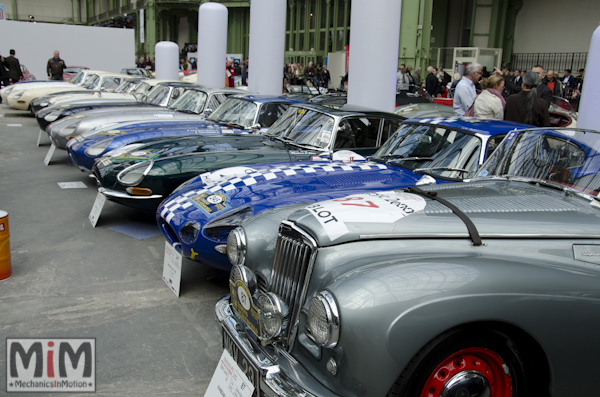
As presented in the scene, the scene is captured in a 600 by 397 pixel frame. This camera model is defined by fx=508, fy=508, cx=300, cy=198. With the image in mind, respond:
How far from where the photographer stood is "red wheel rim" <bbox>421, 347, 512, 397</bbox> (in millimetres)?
2184

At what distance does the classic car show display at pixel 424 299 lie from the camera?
2.08 meters

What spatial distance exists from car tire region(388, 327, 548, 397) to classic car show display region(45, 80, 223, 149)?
6996mm

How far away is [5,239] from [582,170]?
14.7 feet

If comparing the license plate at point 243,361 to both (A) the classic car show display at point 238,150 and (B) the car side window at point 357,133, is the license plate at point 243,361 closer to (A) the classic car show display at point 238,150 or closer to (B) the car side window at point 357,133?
(A) the classic car show display at point 238,150


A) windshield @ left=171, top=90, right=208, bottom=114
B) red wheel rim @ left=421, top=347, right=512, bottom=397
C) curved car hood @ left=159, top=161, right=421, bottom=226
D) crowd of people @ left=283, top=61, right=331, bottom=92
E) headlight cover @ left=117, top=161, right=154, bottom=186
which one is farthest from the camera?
crowd of people @ left=283, top=61, right=331, bottom=92

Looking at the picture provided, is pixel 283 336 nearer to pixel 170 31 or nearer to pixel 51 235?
pixel 51 235

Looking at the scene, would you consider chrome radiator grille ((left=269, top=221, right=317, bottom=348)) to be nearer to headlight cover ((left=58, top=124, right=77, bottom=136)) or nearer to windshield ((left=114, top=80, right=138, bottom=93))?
headlight cover ((left=58, top=124, right=77, bottom=136))

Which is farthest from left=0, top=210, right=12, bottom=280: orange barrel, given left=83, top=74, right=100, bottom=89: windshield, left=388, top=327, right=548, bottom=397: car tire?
left=83, top=74, right=100, bottom=89: windshield

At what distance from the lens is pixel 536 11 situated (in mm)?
24625

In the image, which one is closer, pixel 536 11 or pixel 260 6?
pixel 260 6

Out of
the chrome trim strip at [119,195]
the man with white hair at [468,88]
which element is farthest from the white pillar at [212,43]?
the chrome trim strip at [119,195]

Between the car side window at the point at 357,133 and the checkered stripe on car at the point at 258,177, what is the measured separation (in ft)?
3.15

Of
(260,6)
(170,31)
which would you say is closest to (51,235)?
(260,6)

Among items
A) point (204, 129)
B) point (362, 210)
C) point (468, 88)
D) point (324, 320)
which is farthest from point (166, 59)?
point (324, 320)
